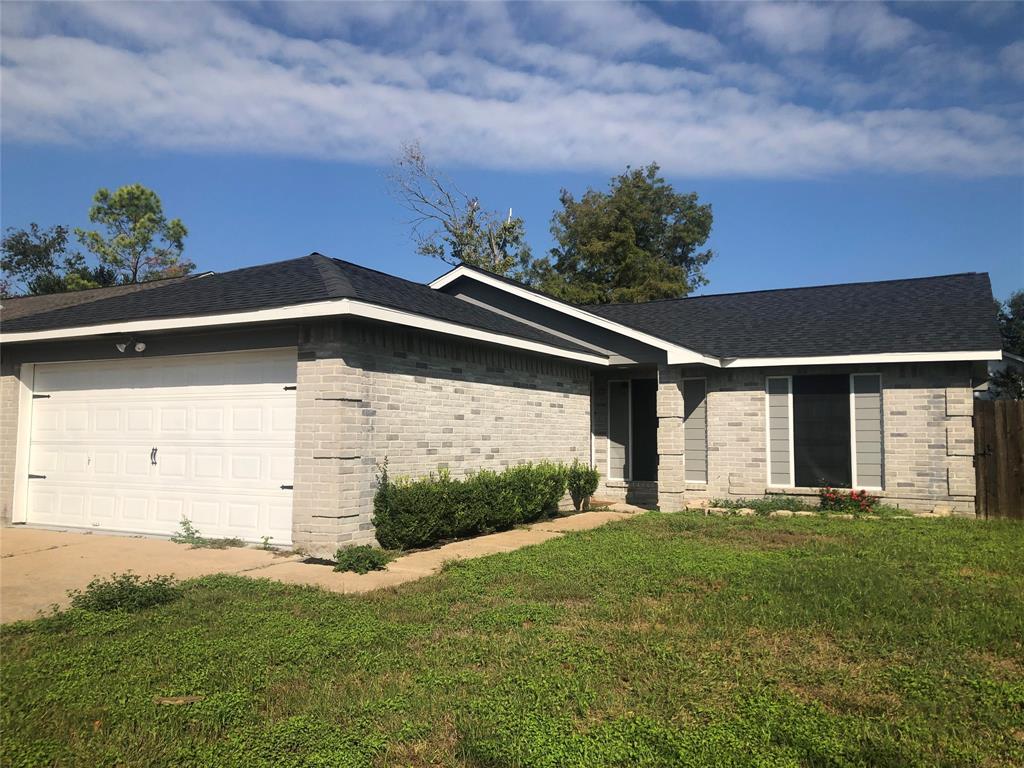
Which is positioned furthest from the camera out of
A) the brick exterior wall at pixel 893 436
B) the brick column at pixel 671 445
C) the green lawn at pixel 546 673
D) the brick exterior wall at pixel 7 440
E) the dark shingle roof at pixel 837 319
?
the brick column at pixel 671 445

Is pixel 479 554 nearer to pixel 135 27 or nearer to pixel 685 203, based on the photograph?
pixel 135 27

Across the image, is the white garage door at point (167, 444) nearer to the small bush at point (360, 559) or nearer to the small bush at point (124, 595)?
the small bush at point (360, 559)

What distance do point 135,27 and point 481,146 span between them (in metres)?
17.0

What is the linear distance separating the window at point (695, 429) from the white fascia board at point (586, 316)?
0.99 metres

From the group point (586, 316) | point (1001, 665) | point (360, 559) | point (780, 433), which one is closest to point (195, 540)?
point (360, 559)

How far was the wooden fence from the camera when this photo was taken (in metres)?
12.3

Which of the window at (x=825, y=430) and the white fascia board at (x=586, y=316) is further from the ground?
the white fascia board at (x=586, y=316)

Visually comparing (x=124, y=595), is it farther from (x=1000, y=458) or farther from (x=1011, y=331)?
(x=1011, y=331)

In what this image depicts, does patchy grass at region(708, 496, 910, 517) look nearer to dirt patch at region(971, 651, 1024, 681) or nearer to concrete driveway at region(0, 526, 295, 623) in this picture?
dirt patch at region(971, 651, 1024, 681)

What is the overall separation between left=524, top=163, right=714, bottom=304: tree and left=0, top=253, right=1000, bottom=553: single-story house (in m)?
17.6

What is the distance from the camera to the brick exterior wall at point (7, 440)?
448 inches

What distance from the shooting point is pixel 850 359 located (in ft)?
42.8

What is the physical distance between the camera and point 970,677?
4.69 meters

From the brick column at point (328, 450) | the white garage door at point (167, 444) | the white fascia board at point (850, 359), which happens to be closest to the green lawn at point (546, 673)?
the brick column at point (328, 450)
